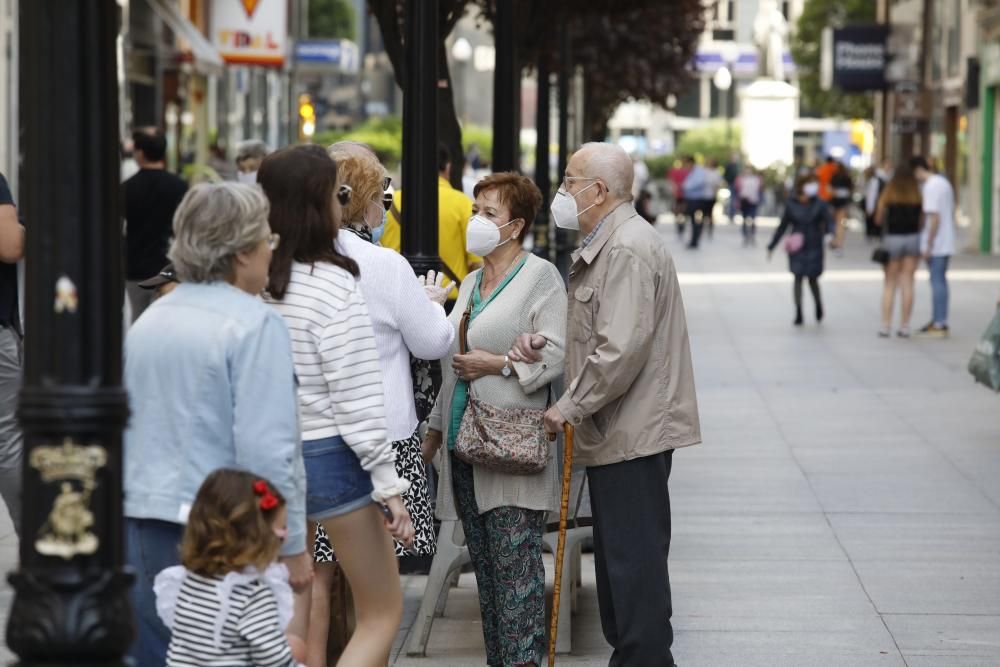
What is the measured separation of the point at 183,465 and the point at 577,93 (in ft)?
99.6

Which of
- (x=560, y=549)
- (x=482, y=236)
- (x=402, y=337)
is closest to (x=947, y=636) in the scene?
(x=560, y=549)

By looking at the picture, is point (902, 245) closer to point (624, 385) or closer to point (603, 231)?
point (603, 231)

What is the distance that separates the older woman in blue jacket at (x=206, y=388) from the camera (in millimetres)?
4211

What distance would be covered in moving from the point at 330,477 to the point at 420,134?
3.61 metres

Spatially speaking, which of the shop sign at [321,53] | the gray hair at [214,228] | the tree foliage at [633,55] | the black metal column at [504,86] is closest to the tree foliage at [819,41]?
the shop sign at [321,53]

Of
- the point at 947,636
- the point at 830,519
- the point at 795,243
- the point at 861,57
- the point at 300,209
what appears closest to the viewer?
the point at 300,209

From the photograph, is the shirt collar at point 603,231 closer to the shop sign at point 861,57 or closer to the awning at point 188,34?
the awning at point 188,34

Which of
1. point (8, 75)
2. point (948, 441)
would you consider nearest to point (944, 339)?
point (948, 441)

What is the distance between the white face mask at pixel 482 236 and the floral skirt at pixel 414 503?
0.69 metres

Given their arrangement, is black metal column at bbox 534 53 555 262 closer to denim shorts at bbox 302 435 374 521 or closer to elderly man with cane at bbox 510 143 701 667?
elderly man with cane at bbox 510 143 701 667

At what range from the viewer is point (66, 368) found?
127 inches

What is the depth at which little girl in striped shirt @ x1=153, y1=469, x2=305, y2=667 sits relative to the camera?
405 cm

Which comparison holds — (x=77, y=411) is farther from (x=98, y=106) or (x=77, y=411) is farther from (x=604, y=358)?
(x=604, y=358)

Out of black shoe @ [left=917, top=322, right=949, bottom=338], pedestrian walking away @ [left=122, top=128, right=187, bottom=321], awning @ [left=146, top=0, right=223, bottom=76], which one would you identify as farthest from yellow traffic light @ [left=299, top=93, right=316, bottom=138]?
pedestrian walking away @ [left=122, top=128, right=187, bottom=321]
